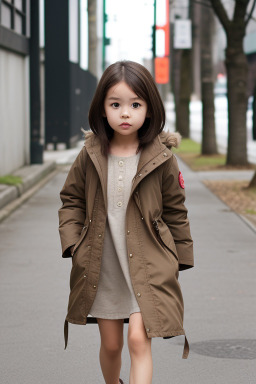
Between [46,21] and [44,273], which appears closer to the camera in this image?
[44,273]

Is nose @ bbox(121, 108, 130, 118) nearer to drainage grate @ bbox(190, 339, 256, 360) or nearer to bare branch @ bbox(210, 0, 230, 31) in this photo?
drainage grate @ bbox(190, 339, 256, 360)

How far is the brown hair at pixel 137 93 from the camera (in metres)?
3.88

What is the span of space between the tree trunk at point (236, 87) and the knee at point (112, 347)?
54.2 feet

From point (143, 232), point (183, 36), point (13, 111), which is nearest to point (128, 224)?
point (143, 232)

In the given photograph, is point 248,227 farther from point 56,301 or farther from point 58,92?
point 58,92

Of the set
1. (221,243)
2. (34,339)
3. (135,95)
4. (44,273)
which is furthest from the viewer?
(221,243)

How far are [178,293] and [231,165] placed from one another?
17.2 metres

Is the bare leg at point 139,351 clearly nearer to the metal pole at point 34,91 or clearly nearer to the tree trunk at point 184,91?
the metal pole at point 34,91

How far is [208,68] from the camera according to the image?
2606 centimetres

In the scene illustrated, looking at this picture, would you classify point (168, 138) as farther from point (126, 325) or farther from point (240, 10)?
point (240, 10)

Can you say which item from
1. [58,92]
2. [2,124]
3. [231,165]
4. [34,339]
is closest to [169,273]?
[34,339]

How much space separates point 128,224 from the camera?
3910mm

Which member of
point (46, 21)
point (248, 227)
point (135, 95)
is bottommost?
point (248, 227)

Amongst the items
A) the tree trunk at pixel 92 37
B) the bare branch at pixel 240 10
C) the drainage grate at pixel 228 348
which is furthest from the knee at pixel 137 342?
the tree trunk at pixel 92 37
